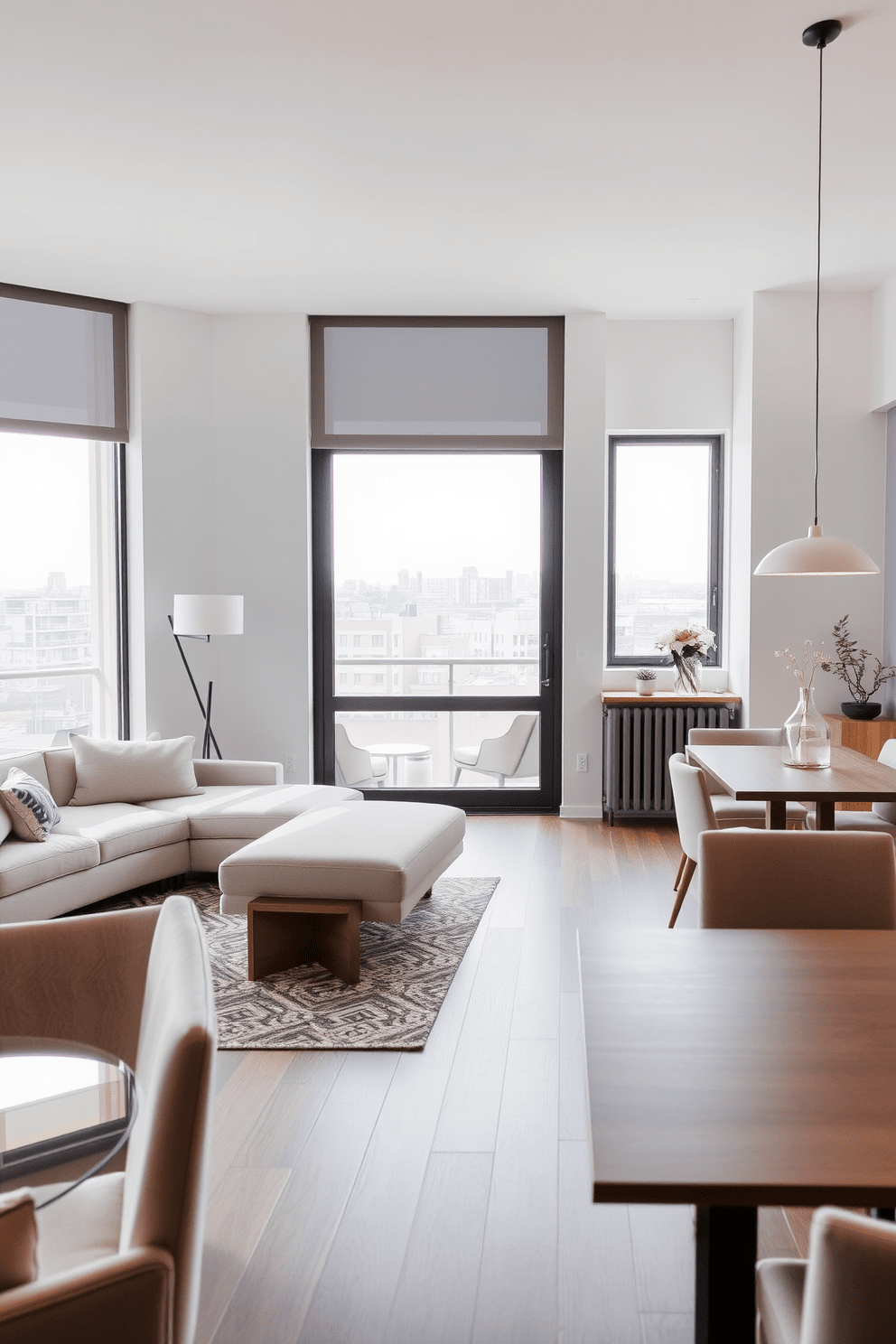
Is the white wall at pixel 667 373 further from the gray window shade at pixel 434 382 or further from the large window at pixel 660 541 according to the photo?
the gray window shade at pixel 434 382

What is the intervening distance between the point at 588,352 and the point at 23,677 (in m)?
4.07

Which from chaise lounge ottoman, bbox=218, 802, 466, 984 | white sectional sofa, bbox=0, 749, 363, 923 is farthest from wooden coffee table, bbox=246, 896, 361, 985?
white sectional sofa, bbox=0, 749, 363, 923

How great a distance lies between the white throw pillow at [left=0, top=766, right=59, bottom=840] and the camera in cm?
435

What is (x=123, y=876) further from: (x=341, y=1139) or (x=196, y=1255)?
(x=196, y=1255)

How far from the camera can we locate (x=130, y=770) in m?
5.30

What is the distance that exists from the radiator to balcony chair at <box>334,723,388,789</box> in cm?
156

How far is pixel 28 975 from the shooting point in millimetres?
1896

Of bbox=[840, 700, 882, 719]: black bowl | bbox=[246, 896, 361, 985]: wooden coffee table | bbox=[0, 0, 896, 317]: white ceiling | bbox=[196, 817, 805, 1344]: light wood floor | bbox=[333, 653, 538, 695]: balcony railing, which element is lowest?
bbox=[196, 817, 805, 1344]: light wood floor

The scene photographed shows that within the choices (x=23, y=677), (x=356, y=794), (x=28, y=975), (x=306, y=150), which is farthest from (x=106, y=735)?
(x=28, y=975)

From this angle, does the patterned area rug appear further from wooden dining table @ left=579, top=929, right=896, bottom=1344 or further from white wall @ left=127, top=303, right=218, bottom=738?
white wall @ left=127, top=303, right=218, bottom=738

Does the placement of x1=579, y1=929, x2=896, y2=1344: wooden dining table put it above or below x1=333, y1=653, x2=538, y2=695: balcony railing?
below

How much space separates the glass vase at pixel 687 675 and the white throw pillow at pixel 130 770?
3.15m

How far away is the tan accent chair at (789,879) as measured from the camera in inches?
89.7

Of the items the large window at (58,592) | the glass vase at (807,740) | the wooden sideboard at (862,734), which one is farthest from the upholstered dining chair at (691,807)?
the large window at (58,592)
